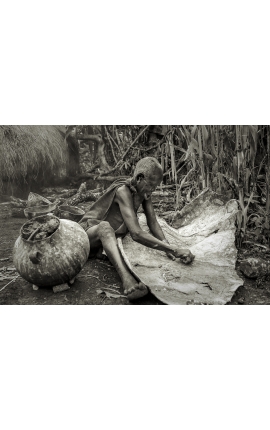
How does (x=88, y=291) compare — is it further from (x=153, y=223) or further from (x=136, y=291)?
(x=153, y=223)

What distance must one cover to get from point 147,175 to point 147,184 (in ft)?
0.26

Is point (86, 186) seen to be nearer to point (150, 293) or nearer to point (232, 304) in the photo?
point (150, 293)

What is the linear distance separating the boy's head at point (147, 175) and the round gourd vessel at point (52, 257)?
72 centimetres

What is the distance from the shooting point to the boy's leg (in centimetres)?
289

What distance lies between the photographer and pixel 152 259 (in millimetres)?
3350

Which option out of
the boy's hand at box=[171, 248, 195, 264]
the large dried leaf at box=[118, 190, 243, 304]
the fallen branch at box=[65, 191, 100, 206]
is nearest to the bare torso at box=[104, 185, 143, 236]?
the large dried leaf at box=[118, 190, 243, 304]

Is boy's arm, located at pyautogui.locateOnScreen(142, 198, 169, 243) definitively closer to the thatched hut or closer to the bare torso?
the bare torso

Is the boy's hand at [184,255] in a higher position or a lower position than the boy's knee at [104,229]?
lower

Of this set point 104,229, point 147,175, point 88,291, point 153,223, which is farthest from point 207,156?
point 88,291

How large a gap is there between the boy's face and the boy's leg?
16.5 inches

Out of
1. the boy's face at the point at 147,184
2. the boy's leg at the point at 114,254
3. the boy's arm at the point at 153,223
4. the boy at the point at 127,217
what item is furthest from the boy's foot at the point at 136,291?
the boy's face at the point at 147,184

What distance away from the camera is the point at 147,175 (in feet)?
10.7

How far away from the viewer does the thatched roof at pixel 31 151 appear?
137 inches

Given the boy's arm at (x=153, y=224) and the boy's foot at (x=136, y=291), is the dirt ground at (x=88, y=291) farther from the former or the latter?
the boy's arm at (x=153, y=224)
